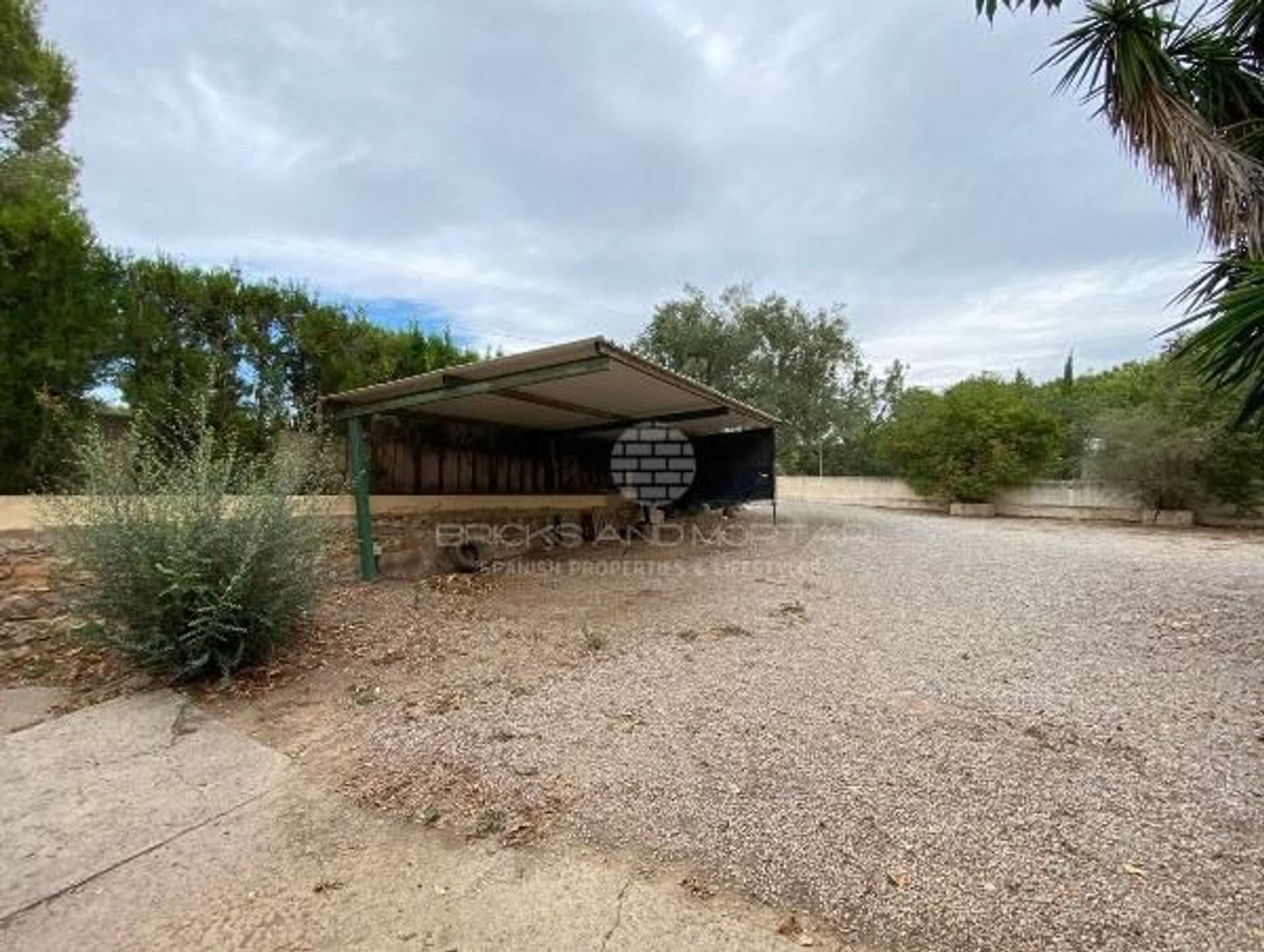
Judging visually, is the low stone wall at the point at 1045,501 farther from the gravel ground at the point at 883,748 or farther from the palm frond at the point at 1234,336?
the palm frond at the point at 1234,336

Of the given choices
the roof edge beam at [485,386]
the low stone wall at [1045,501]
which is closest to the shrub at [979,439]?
the low stone wall at [1045,501]

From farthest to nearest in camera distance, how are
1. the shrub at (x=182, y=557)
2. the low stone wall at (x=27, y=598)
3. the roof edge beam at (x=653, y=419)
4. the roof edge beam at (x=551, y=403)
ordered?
the roof edge beam at (x=653, y=419)
the roof edge beam at (x=551, y=403)
the low stone wall at (x=27, y=598)
the shrub at (x=182, y=557)

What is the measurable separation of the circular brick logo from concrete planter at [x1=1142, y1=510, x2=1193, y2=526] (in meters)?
9.29

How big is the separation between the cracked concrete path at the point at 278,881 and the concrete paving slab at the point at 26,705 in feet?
1.78

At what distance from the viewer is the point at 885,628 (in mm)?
4430

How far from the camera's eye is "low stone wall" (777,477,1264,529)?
1148 cm

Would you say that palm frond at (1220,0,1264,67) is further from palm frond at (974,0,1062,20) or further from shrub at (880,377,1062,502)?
shrub at (880,377,1062,502)

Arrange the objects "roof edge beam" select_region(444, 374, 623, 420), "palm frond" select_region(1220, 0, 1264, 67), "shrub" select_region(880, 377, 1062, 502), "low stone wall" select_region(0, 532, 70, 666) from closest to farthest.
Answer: "low stone wall" select_region(0, 532, 70, 666) → "palm frond" select_region(1220, 0, 1264, 67) → "roof edge beam" select_region(444, 374, 623, 420) → "shrub" select_region(880, 377, 1062, 502)

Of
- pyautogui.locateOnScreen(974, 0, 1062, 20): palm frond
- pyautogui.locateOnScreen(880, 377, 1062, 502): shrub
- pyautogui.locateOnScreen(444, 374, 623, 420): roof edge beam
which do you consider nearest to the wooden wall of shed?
pyautogui.locateOnScreen(444, 374, 623, 420): roof edge beam

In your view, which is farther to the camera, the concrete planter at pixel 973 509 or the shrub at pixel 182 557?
the concrete planter at pixel 973 509

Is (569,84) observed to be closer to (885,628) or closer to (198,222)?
(198,222)

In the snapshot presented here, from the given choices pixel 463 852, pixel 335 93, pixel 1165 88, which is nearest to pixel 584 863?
pixel 463 852

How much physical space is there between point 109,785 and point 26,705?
1300 mm

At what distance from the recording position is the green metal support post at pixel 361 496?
571cm
